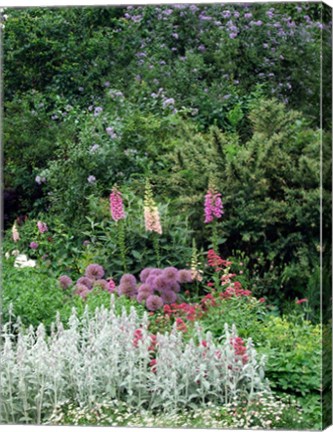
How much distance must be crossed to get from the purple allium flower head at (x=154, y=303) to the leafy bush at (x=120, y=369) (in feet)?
0.74

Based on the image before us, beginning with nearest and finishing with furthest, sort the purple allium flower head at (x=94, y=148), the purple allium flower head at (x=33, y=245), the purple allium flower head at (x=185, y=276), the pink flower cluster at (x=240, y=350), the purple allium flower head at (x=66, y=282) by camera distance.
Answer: the pink flower cluster at (x=240, y=350), the purple allium flower head at (x=185, y=276), the purple allium flower head at (x=66, y=282), the purple allium flower head at (x=94, y=148), the purple allium flower head at (x=33, y=245)

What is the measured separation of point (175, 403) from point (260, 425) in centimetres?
50

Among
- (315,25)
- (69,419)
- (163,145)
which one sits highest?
(315,25)

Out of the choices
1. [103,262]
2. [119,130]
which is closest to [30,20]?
[119,130]

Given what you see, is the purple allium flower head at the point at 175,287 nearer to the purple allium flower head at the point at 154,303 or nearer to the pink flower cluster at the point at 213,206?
the purple allium flower head at the point at 154,303

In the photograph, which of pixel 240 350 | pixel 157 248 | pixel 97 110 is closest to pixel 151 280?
pixel 157 248

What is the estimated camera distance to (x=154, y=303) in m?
7.51

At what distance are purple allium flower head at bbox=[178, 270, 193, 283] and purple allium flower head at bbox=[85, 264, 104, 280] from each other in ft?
1.68

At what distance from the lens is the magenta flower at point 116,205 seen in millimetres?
7566

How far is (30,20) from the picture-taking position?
305 inches

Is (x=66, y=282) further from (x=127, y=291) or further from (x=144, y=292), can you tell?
(x=144, y=292)

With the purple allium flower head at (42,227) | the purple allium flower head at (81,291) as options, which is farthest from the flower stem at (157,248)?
the purple allium flower head at (42,227)

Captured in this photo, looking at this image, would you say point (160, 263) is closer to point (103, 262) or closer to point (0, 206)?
point (103, 262)

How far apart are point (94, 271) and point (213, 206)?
907 millimetres
